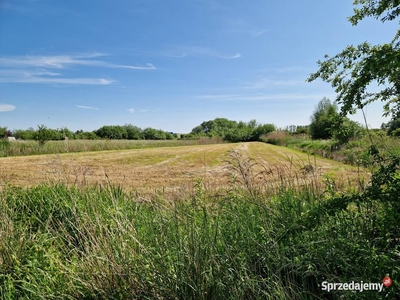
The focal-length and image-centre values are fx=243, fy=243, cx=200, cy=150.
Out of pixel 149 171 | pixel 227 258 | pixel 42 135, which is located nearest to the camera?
pixel 227 258

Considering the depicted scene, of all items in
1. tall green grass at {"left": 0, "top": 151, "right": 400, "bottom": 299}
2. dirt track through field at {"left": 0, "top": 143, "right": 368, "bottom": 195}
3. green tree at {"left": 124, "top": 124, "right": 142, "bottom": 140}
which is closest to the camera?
tall green grass at {"left": 0, "top": 151, "right": 400, "bottom": 299}

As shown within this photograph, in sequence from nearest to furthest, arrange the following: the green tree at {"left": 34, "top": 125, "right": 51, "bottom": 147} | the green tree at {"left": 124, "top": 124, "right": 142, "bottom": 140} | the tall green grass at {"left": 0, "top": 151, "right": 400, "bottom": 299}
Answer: the tall green grass at {"left": 0, "top": 151, "right": 400, "bottom": 299} < the green tree at {"left": 34, "top": 125, "right": 51, "bottom": 147} < the green tree at {"left": 124, "top": 124, "right": 142, "bottom": 140}

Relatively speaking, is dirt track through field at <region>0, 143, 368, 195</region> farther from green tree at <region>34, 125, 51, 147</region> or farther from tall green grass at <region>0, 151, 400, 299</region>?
green tree at <region>34, 125, 51, 147</region>

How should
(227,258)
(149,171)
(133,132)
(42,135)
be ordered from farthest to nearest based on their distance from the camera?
(133,132) < (42,135) < (149,171) < (227,258)

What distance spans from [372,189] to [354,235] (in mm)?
625

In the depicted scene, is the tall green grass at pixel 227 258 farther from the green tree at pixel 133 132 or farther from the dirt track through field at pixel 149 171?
the green tree at pixel 133 132

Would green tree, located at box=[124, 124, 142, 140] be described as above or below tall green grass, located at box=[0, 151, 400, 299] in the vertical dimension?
above

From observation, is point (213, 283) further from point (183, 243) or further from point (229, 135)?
point (229, 135)

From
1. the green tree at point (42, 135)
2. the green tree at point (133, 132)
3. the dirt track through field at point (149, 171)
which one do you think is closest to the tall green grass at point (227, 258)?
the dirt track through field at point (149, 171)

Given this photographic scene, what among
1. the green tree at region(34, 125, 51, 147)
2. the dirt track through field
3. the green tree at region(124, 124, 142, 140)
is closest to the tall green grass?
the dirt track through field

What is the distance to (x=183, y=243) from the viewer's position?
2320 mm

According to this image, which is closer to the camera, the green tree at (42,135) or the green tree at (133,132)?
the green tree at (42,135)

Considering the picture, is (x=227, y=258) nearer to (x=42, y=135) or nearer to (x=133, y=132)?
(x=42, y=135)

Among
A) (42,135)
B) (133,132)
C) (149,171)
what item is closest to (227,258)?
(149,171)
